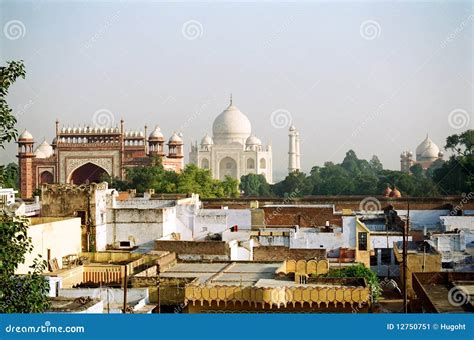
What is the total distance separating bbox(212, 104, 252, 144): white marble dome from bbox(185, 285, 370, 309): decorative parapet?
103 feet

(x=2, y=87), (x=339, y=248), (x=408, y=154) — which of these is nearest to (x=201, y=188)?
(x=339, y=248)

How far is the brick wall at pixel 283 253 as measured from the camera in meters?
11.6

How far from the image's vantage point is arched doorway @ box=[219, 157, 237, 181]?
39.4 meters

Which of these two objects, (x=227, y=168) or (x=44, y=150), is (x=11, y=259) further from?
(x=227, y=168)

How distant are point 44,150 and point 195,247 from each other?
76.3 feet

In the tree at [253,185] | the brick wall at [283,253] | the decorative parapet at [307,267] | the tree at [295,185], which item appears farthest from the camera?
the tree at [253,185]

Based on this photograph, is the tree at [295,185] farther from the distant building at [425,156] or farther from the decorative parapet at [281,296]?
the decorative parapet at [281,296]

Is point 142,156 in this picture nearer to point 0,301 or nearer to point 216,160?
point 216,160

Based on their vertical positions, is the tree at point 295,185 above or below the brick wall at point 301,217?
above

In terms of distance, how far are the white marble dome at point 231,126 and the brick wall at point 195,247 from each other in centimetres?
2715

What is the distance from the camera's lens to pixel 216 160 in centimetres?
3916

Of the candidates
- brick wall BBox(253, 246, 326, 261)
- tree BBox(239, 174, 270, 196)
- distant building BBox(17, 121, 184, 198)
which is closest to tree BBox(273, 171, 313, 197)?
tree BBox(239, 174, 270, 196)

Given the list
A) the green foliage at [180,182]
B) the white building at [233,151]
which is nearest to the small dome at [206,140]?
the white building at [233,151]

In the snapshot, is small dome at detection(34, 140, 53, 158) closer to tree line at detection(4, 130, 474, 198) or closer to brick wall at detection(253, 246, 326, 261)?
tree line at detection(4, 130, 474, 198)
